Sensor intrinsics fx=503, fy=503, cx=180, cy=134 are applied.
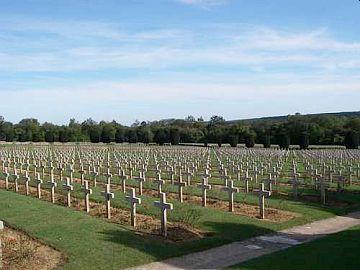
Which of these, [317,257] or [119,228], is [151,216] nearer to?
[119,228]

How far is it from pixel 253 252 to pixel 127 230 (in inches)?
130

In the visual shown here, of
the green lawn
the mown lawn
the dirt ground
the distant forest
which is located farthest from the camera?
the distant forest

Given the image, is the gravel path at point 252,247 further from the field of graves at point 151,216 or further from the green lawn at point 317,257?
the green lawn at point 317,257

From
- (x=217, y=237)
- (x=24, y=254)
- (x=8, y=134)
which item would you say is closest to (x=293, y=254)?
(x=217, y=237)

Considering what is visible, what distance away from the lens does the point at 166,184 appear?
2238cm

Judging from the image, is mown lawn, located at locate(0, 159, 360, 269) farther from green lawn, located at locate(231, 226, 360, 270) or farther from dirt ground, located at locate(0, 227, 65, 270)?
green lawn, located at locate(231, 226, 360, 270)

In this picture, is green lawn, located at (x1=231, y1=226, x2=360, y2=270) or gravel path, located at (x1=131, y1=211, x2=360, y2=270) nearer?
green lawn, located at (x1=231, y1=226, x2=360, y2=270)

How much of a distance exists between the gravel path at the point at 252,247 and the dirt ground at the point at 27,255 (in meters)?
1.80

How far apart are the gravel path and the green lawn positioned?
Answer: 18.6 inches

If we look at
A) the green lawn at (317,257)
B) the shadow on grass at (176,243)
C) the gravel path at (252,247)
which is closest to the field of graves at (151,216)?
the shadow on grass at (176,243)

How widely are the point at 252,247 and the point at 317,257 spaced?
5.80 ft

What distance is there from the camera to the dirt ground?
9.41 m

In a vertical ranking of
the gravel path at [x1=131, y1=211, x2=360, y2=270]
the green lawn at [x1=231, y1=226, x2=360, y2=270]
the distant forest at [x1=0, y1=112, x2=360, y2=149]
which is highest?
the distant forest at [x1=0, y1=112, x2=360, y2=149]

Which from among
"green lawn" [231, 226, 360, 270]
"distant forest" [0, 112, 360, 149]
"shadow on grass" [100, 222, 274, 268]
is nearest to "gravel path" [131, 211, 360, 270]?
"shadow on grass" [100, 222, 274, 268]
